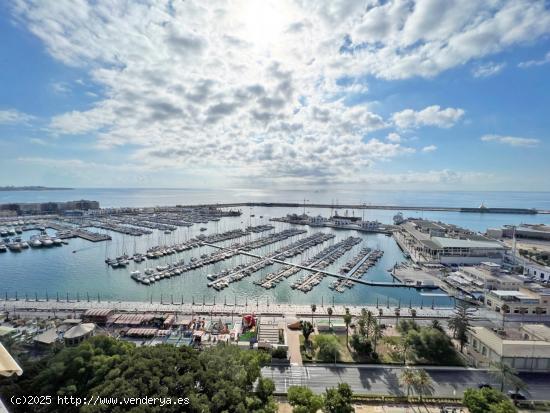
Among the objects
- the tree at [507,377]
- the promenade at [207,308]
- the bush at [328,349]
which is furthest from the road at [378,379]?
the promenade at [207,308]

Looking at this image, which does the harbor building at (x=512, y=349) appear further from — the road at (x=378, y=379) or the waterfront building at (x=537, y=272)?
the waterfront building at (x=537, y=272)

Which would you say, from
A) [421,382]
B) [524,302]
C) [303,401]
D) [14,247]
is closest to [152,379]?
[303,401]

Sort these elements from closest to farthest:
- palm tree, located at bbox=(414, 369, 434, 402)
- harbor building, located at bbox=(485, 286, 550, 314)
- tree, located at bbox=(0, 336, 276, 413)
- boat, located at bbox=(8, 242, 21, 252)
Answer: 1. tree, located at bbox=(0, 336, 276, 413)
2. palm tree, located at bbox=(414, 369, 434, 402)
3. harbor building, located at bbox=(485, 286, 550, 314)
4. boat, located at bbox=(8, 242, 21, 252)

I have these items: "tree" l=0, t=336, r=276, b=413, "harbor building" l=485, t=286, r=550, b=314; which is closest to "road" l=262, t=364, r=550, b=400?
"tree" l=0, t=336, r=276, b=413

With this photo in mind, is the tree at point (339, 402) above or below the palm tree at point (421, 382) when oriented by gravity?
above

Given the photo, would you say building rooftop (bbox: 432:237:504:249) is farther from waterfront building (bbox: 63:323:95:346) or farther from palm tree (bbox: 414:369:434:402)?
waterfront building (bbox: 63:323:95:346)
